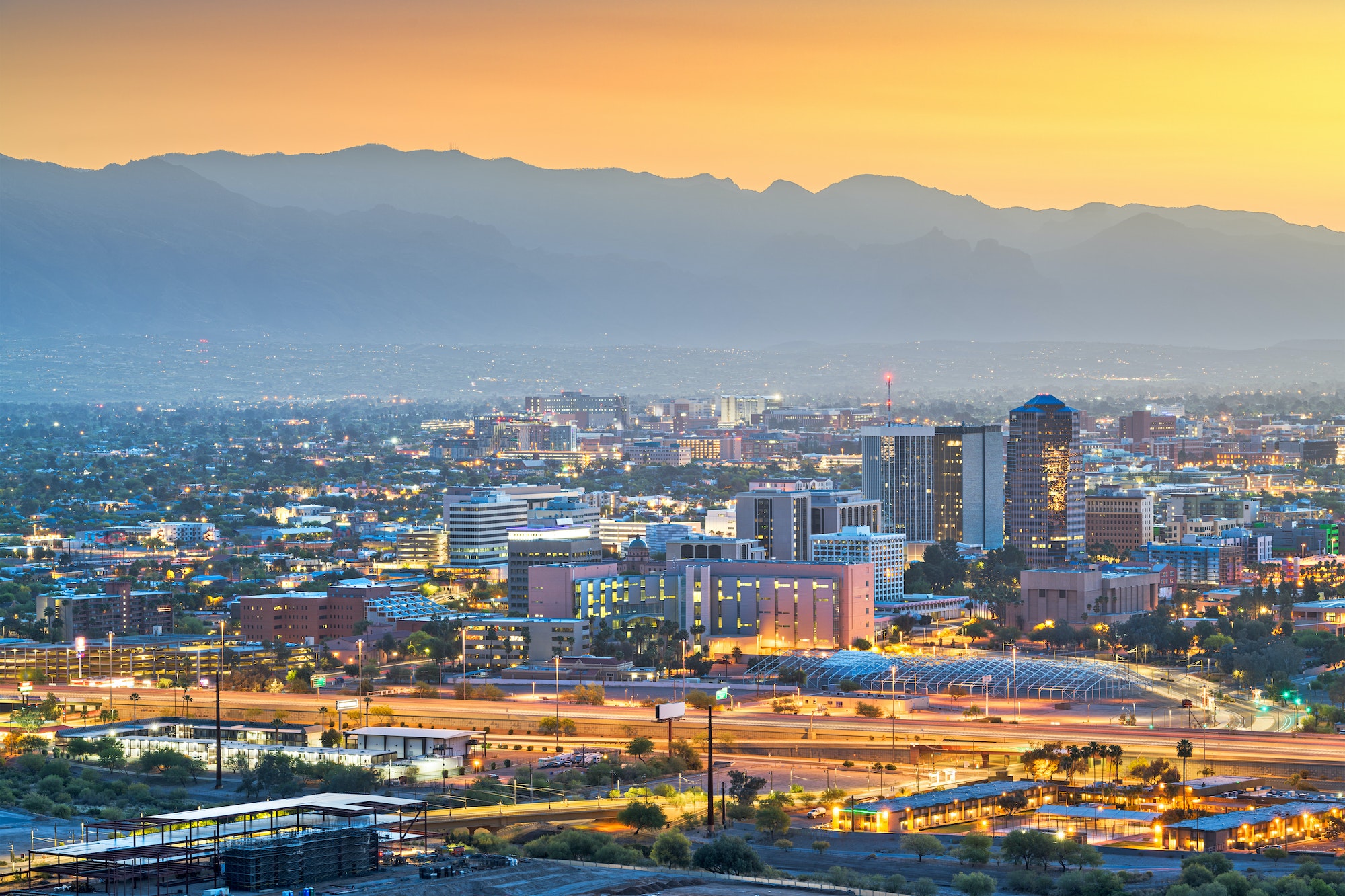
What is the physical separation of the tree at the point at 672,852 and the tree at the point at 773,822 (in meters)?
4.47

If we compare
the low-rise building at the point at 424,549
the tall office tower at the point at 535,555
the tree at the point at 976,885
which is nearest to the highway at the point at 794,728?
the tree at the point at 976,885

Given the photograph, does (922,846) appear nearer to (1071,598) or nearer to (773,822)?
(773,822)

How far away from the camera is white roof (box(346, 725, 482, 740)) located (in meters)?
65.0

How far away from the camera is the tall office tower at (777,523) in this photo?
115 m

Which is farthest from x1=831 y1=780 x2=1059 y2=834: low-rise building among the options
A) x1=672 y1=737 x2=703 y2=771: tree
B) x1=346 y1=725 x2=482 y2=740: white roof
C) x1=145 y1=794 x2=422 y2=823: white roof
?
x1=346 y1=725 x2=482 y2=740: white roof

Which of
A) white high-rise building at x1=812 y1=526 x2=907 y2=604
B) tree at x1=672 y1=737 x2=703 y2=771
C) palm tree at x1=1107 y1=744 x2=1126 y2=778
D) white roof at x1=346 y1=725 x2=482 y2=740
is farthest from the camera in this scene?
white high-rise building at x1=812 y1=526 x2=907 y2=604

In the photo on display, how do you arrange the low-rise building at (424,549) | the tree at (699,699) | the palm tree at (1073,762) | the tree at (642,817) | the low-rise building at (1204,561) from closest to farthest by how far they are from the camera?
the tree at (642,817) → the palm tree at (1073,762) → the tree at (699,699) → the low-rise building at (1204,561) → the low-rise building at (424,549)

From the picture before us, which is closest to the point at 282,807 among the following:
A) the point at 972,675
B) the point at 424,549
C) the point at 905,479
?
the point at 972,675

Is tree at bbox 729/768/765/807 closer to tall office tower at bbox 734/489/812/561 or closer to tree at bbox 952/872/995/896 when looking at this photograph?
tree at bbox 952/872/995/896

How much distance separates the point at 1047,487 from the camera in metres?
132

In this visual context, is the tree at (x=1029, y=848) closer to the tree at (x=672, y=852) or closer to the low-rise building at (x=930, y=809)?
the low-rise building at (x=930, y=809)

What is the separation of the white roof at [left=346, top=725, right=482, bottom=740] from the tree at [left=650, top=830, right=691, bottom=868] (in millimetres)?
19385

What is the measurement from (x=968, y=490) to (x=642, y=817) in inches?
3816

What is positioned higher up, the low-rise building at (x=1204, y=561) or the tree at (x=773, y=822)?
the low-rise building at (x=1204, y=561)
